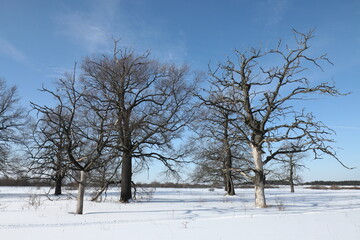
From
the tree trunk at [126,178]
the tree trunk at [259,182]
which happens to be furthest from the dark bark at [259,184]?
the tree trunk at [126,178]

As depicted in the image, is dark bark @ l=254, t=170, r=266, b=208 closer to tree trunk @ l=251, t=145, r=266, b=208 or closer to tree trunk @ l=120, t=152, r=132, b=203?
tree trunk @ l=251, t=145, r=266, b=208

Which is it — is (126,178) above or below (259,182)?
above

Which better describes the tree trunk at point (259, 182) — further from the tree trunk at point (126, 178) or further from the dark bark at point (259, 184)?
the tree trunk at point (126, 178)

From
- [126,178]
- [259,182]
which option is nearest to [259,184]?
[259,182]

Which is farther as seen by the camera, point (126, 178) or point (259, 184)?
point (126, 178)

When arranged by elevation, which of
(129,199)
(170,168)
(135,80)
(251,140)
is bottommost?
(129,199)

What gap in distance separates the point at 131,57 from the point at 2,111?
15.7 metres

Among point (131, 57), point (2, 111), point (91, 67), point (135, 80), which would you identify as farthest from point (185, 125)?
point (2, 111)

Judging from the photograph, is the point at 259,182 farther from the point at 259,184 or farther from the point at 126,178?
the point at 126,178

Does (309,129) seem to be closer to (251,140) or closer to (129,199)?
(251,140)

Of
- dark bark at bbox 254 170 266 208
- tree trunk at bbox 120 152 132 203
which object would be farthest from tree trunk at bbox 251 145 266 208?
tree trunk at bbox 120 152 132 203

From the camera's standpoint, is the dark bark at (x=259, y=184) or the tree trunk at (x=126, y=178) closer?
the dark bark at (x=259, y=184)

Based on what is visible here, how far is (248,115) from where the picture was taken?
1279 cm

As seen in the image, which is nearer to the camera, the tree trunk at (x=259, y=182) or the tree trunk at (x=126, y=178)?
the tree trunk at (x=259, y=182)
